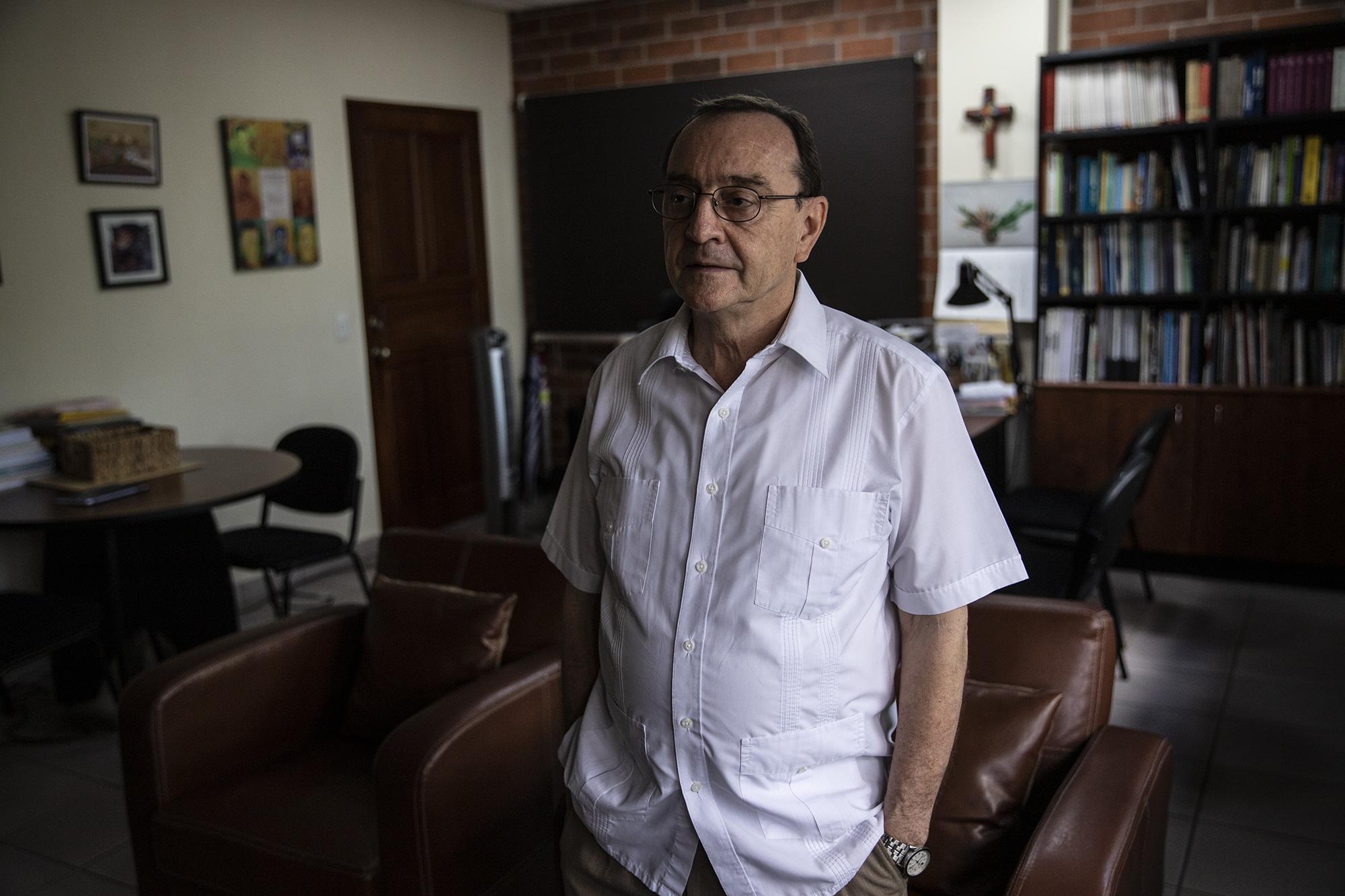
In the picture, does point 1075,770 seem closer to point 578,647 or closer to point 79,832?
point 578,647

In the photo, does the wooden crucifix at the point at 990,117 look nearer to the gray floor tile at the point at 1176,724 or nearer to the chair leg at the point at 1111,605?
the chair leg at the point at 1111,605

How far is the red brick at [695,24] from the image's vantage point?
5.77 m

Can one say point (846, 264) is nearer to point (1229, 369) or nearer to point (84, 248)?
point (1229, 369)

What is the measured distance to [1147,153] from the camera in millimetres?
4785

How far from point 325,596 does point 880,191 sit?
312cm

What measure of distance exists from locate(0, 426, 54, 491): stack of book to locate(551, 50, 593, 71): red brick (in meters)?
3.45

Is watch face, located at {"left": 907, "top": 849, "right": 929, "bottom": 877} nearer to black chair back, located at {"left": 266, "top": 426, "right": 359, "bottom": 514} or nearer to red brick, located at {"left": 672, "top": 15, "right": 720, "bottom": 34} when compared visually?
black chair back, located at {"left": 266, "top": 426, "right": 359, "bottom": 514}

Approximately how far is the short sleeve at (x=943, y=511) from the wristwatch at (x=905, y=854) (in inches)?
12.1

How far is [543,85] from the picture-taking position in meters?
6.27

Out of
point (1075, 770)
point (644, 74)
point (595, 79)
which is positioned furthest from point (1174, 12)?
point (1075, 770)

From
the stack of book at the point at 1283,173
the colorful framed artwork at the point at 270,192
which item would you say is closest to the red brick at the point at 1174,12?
the stack of book at the point at 1283,173

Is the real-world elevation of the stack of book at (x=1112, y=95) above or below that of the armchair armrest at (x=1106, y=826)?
above

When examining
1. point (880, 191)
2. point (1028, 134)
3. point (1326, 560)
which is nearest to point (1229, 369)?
point (1326, 560)

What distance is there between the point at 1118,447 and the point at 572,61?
11.3 feet
